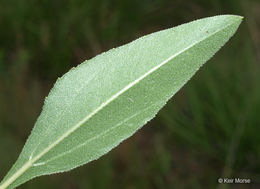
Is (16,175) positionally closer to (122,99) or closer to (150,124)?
(122,99)

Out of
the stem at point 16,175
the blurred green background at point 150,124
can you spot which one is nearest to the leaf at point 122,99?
the stem at point 16,175

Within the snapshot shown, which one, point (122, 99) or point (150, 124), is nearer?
point (122, 99)

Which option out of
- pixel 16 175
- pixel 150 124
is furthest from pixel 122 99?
pixel 150 124

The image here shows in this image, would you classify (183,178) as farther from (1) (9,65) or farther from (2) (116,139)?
(2) (116,139)

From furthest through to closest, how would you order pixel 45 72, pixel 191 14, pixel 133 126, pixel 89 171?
pixel 191 14
pixel 45 72
pixel 89 171
pixel 133 126

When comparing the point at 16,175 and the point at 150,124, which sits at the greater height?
the point at 16,175

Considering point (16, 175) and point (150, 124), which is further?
point (150, 124)

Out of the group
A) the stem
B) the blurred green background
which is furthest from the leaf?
the blurred green background

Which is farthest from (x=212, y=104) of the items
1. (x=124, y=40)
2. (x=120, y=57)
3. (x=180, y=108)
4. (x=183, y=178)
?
(x=120, y=57)
